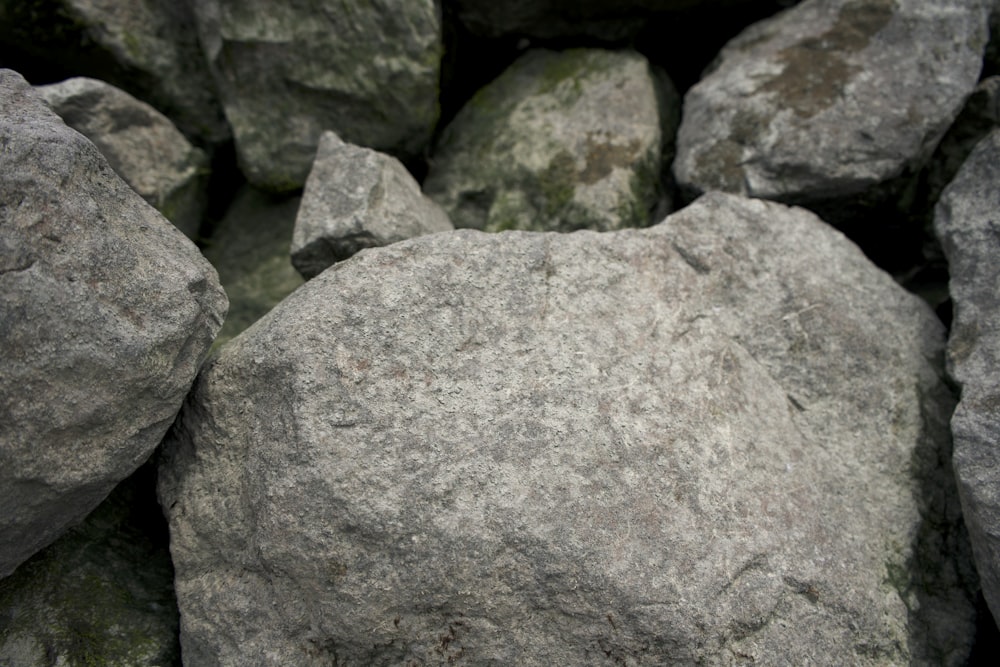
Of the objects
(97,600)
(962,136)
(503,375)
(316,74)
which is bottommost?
(97,600)

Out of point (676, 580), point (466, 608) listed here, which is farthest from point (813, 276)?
point (466, 608)

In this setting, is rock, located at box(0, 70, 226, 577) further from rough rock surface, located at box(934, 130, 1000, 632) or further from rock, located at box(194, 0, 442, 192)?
rough rock surface, located at box(934, 130, 1000, 632)

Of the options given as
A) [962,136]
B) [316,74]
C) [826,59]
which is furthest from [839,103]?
[316,74]

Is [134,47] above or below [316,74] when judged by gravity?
above

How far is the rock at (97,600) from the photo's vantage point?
179 centimetres

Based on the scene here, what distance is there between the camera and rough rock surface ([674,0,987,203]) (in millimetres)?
2410

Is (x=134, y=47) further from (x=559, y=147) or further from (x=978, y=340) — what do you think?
(x=978, y=340)

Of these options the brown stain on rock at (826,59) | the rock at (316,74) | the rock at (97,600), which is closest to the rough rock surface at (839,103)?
the brown stain on rock at (826,59)

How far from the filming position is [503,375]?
1.81 metres

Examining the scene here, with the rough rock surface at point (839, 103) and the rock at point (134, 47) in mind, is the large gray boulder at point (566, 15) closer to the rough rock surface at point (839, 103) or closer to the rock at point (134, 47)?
the rough rock surface at point (839, 103)

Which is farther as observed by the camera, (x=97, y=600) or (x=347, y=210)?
(x=347, y=210)

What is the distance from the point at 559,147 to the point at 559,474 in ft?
4.49

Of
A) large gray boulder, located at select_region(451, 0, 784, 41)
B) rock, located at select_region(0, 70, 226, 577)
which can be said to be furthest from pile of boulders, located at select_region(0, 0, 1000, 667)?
large gray boulder, located at select_region(451, 0, 784, 41)

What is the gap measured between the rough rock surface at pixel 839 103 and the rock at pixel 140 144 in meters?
1.64
